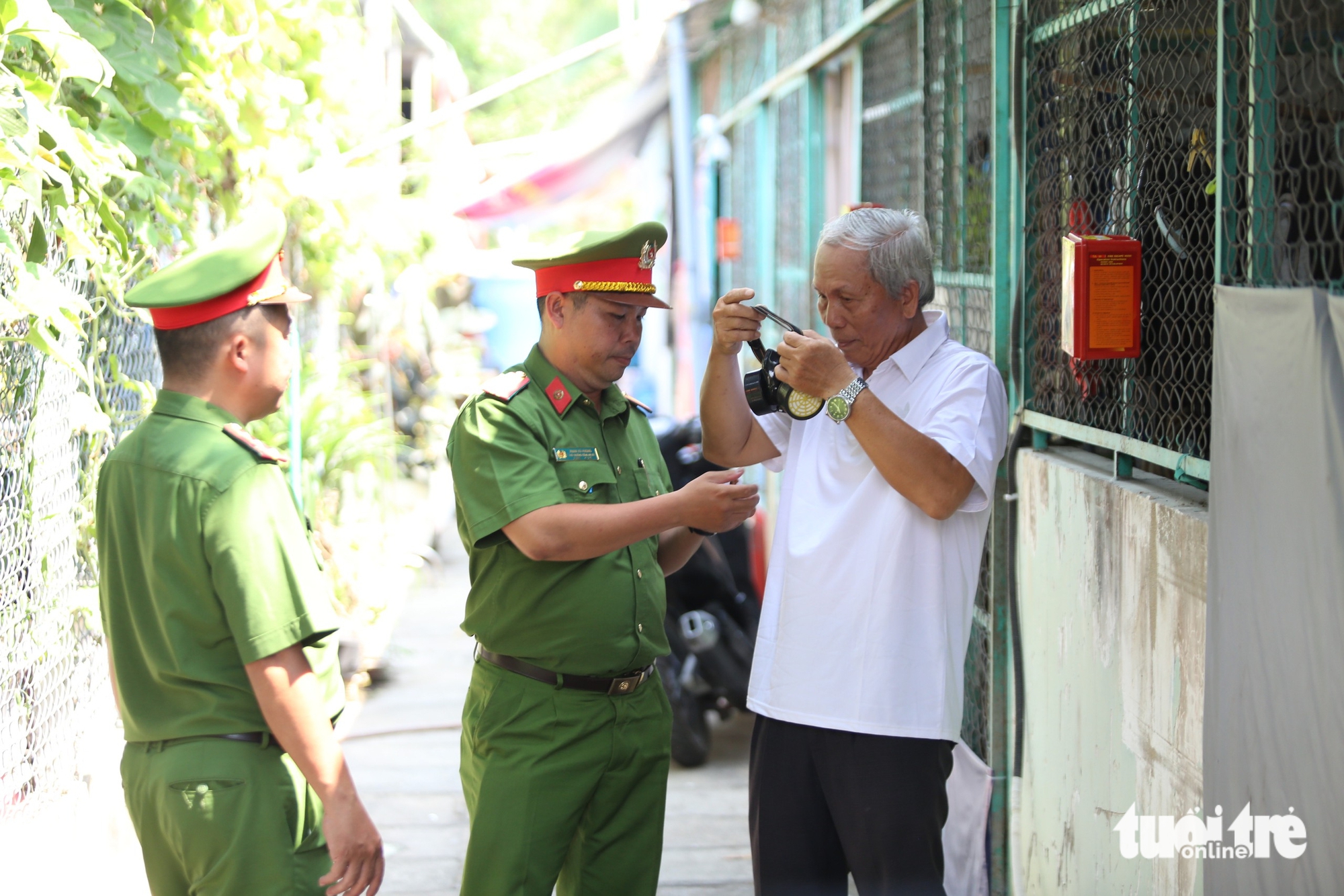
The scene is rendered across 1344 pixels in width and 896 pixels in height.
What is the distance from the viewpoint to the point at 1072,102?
297 cm

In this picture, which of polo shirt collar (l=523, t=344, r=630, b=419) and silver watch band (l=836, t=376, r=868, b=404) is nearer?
silver watch band (l=836, t=376, r=868, b=404)

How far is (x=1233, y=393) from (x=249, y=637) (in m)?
1.57

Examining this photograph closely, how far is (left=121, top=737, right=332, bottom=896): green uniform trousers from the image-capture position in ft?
6.38

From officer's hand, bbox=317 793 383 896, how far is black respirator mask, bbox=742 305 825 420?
1.11 metres

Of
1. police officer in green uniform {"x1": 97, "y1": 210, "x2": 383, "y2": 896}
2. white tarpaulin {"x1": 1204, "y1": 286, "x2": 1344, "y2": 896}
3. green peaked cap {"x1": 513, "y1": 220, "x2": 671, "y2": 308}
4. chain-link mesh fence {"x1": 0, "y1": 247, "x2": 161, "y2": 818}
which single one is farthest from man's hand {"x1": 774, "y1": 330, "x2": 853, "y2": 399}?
chain-link mesh fence {"x1": 0, "y1": 247, "x2": 161, "y2": 818}

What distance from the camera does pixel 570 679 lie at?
2.46 meters

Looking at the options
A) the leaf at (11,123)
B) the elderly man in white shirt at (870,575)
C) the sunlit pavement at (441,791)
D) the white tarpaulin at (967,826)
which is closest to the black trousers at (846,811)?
the elderly man in white shirt at (870,575)

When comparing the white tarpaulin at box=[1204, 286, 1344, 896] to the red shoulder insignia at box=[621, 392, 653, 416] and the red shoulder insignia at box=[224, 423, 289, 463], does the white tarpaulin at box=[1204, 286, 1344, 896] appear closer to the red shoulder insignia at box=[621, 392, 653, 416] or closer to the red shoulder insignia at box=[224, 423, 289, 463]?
the red shoulder insignia at box=[621, 392, 653, 416]

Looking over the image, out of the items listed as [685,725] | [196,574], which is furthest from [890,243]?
[685,725]

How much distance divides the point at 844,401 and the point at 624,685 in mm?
751

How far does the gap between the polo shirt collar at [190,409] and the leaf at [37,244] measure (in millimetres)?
906

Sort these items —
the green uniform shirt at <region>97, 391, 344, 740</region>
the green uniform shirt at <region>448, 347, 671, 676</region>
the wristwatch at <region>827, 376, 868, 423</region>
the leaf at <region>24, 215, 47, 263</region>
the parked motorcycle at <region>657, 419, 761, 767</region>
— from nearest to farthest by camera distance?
1. the green uniform shirt at <region>97, 391, 344, 740</region>
2. the wristwatch at <region>827, 376, 868, 423</region>
3. the green uniform shirt at <region>448, 347, 671, 676</region>
4. the leaf at <region>24, 215, 47, 263</region>
5. the parked motorcycle at <region>657, 419, 761, 767</region>

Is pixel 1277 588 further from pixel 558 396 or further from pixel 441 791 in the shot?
pixel 441 791

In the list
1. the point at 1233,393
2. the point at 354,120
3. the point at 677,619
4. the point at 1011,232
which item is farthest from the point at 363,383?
the point at 1233,393
